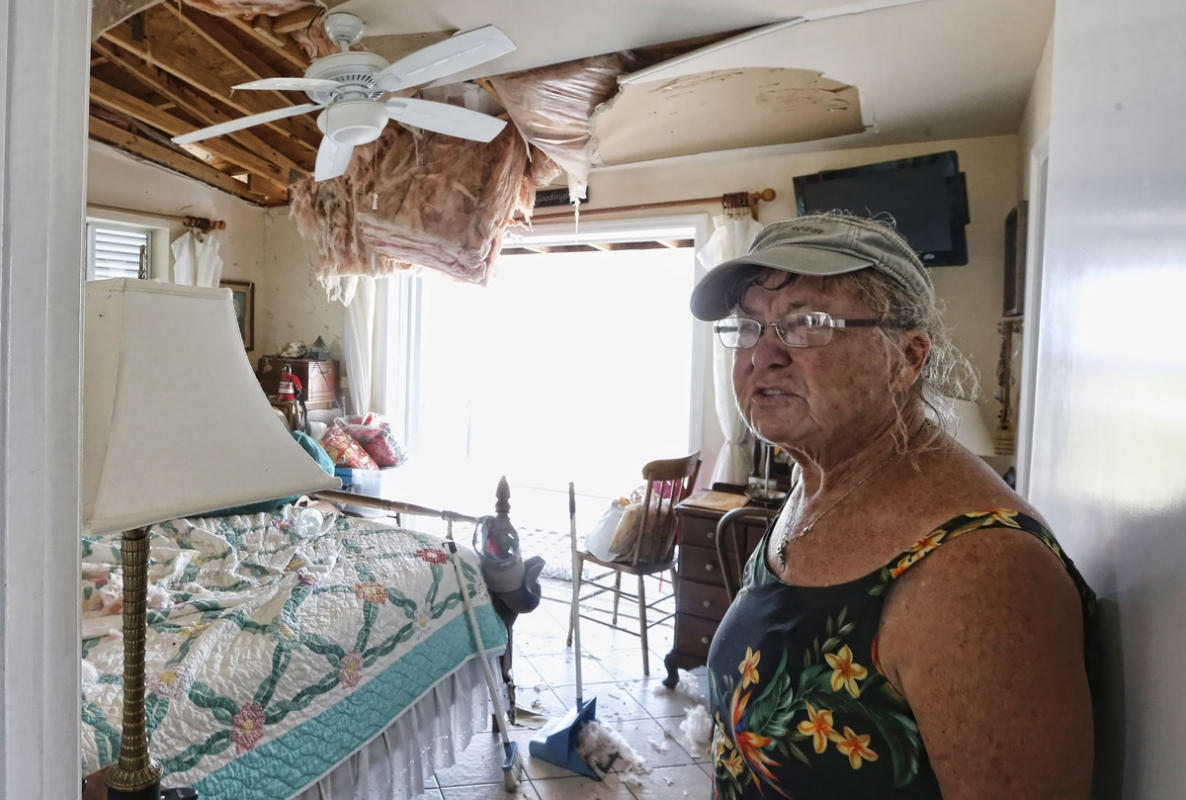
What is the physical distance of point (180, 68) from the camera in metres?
4.10

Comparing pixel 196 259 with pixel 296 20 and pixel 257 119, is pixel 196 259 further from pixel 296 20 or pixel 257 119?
pixel 257 119

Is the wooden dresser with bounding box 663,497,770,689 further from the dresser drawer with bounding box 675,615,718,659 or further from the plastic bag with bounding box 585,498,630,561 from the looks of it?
the plastic bag with bounding box 585,498,630,561

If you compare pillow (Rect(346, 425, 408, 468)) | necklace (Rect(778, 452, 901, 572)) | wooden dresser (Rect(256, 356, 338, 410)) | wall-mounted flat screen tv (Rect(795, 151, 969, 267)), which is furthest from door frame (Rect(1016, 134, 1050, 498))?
wooden dresser (Rect(256, 356, 338, 410))

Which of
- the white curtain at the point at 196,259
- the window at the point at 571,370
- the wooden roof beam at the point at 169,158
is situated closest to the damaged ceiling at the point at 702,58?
the wooden roof beam at the point at 169,158

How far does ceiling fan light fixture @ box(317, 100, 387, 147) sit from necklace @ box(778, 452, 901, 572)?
6.83 ft

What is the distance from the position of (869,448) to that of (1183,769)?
19.9 inches

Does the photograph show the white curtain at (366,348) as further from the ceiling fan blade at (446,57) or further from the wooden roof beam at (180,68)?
the ceiling fan blade at (446,57)

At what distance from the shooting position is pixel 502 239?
338 cm

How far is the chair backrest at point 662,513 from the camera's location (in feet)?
11.3

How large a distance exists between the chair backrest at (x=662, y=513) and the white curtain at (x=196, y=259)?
428 cm

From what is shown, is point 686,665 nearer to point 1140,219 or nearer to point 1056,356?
point 1056,356

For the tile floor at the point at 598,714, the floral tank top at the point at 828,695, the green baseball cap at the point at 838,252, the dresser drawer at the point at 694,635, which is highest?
the green baseball cap at the point at 838,252

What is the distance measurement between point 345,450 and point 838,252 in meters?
4.80

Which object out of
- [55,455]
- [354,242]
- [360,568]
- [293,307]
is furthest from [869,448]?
[293,307]
